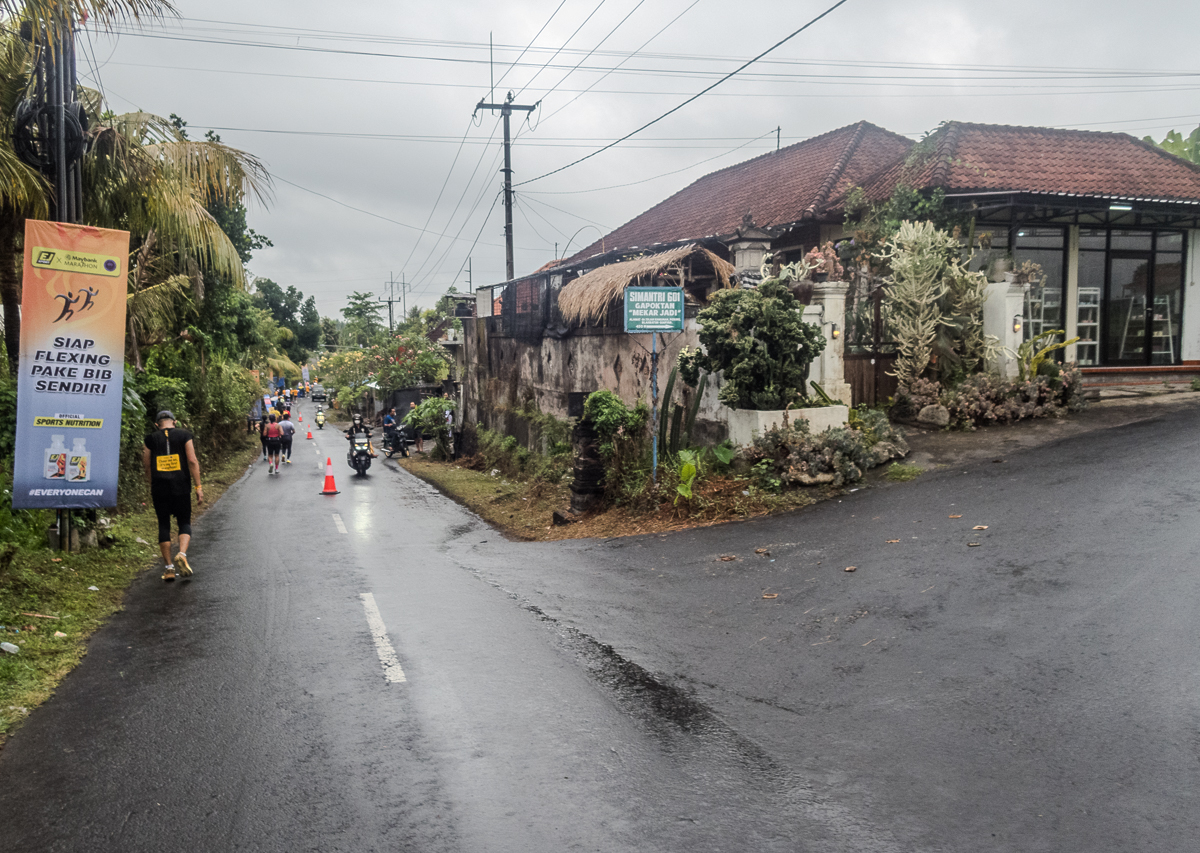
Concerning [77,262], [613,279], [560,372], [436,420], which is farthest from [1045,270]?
[436,420]

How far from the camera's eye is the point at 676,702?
511cm

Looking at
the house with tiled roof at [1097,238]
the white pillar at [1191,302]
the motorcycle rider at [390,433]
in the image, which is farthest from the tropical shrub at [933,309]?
the motorcycle rider at [390,433]

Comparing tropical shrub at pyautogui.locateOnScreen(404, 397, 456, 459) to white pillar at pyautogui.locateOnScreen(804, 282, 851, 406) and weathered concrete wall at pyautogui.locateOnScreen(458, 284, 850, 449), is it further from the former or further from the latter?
white pillar at pyautogui.locateOnScreen(804, 282, 851, 406)

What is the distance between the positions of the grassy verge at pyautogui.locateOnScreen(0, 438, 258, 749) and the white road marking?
211cm

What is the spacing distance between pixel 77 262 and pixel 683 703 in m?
7.78

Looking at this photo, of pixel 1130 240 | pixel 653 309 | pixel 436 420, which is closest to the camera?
pixel 653 309

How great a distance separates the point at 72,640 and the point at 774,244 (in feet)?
56.0

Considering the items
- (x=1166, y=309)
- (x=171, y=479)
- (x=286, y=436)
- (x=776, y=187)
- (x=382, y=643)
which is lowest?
(x=382, y=643)

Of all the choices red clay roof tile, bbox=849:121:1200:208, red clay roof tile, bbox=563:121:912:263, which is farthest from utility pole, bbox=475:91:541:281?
red clay roof tile, bbox=849:121:1200:208

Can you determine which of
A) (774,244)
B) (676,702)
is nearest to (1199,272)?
(774,244)

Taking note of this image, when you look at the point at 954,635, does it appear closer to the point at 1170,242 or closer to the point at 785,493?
the point at 785,493

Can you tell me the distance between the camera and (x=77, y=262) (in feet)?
29.0

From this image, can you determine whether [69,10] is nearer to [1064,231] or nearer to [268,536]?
[268,536]

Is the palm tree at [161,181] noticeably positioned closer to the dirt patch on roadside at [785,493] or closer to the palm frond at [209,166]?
the palm frond at [209,166]
